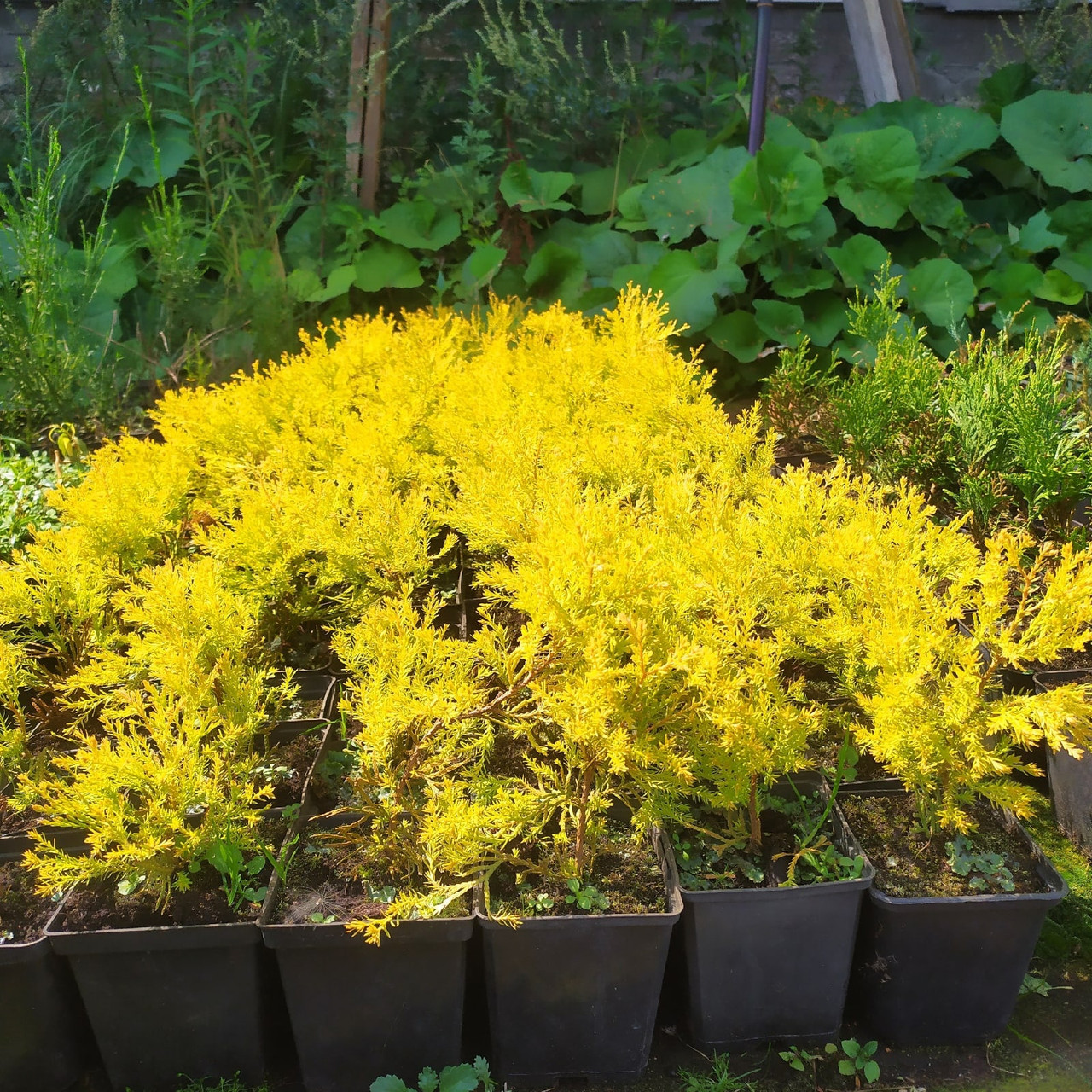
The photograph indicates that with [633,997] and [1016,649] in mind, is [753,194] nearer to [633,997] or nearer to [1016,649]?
[1016,649]

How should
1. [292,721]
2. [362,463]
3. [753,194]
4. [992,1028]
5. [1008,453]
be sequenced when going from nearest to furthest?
[992,1028]
[292,721]
[362,463]
[1008,453]
[753,194]

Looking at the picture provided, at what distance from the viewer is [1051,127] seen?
13.8 ft

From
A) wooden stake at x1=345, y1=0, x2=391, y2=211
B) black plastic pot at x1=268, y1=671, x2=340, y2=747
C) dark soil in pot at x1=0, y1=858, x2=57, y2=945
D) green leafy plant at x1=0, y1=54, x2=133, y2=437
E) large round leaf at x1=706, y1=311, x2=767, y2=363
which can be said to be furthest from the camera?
wooden stake at x1=345, y1=0, x2=391, y2=211

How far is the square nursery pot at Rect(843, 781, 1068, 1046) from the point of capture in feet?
4.94

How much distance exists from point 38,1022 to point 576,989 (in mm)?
850

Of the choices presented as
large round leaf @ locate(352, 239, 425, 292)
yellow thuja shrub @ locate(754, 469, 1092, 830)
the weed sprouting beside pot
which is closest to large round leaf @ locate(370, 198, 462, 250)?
large round leaf @ locate(352, 239, 425, 292)

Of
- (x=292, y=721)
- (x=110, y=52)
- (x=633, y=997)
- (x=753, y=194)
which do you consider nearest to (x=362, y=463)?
(x=292, y=721)

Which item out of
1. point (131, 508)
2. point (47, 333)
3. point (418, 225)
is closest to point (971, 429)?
point (131, 508)

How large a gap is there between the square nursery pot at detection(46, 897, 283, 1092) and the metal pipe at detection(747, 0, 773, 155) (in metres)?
3.44

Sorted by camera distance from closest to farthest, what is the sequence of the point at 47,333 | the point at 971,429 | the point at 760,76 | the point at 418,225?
the point at 971,429 < the point at 47,333 < the point at 760,76 < the point at 418,225

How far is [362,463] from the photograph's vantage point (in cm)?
214

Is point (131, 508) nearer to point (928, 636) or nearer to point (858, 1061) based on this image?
point (928, 636)

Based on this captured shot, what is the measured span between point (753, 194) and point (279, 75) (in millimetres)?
2397

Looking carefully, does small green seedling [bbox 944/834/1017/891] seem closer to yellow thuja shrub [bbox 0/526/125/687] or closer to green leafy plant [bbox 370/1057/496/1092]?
green leafy plant [bbox 370/1057/496/1092]
